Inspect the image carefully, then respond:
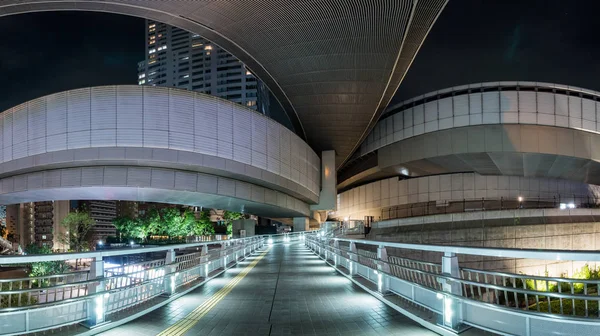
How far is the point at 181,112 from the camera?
33938 mm

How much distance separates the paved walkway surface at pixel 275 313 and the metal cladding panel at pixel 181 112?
24.0m

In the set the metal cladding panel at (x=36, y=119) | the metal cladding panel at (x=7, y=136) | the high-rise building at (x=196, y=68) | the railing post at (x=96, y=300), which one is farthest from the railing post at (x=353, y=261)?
the high-rise building at (x=196, y=68)

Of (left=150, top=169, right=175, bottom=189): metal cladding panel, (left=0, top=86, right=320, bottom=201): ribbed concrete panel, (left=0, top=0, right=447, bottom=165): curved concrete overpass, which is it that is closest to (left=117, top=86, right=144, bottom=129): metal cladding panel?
(left=0, top=86, right=320, bottom=201): ribbed concrete panel

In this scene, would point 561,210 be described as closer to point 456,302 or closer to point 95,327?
point 456,302

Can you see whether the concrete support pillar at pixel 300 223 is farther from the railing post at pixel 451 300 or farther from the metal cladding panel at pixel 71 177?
the railing post at pixel 451 300

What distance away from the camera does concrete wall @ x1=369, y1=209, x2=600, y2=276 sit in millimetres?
29500

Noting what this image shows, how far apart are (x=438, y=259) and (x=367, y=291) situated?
22.1 m

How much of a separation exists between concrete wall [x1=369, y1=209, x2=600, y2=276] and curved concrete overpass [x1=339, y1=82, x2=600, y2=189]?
34.3 ft

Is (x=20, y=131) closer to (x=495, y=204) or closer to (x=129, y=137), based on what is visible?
(x=129, y=137)

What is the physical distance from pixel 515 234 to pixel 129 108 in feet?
97.1

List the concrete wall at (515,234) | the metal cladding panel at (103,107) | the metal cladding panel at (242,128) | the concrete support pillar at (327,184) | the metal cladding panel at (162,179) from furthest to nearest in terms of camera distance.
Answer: the concrete support pillar at (327,184) < the metal cladding panel at (242,128) < the metal cladding panel at (162,179) < the metal cladding panel at (103,107) < the concrete wall at (515,234)

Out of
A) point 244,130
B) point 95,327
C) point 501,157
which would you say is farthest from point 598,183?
point 95,327

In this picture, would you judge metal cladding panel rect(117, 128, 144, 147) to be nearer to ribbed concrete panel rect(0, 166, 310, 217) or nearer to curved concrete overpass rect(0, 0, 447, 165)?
ribbed concrete panel rect(0, 166, 310, 217)

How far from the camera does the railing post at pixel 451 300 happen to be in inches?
227
